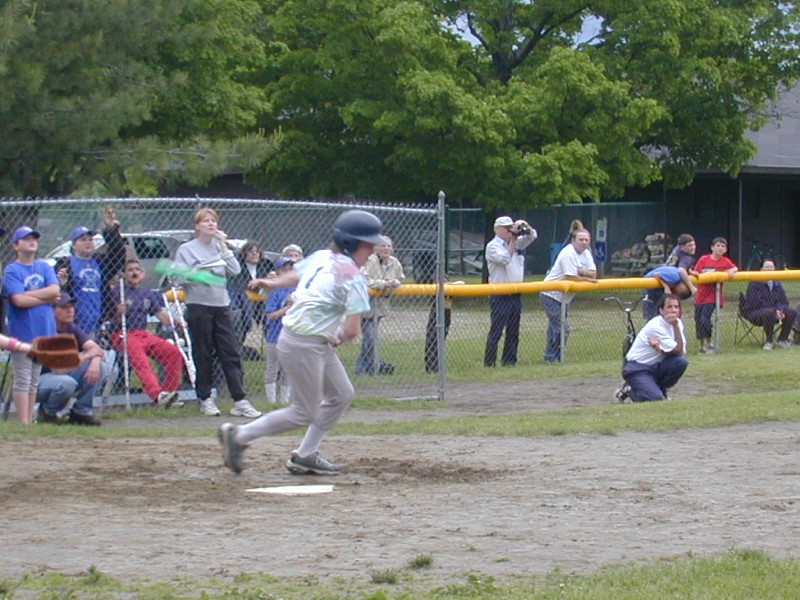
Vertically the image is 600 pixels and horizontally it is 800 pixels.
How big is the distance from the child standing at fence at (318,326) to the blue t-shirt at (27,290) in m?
3.52

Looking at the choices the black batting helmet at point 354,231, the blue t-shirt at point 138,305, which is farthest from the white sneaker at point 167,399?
the black batting helmet at point 354,231

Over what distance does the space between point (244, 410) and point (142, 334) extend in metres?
1.34

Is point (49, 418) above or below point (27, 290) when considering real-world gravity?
below

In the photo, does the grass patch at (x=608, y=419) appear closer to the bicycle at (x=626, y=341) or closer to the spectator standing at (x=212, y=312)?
the bicycle at (x=626, y=341)

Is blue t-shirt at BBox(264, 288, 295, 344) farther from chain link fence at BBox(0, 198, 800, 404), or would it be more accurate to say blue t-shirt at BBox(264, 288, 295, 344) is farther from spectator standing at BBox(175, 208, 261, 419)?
spectator standing at BBox(175, 208, 261, 419)

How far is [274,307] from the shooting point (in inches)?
537

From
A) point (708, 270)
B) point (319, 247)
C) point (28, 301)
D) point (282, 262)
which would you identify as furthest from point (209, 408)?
point (708, 270)

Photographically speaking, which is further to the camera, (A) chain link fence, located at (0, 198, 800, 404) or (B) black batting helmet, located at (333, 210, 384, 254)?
(A) chain link fence, located at (0, 198, 800, 404)

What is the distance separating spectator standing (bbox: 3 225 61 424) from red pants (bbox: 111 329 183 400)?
4.23ft

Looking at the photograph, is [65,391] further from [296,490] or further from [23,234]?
[296,490]

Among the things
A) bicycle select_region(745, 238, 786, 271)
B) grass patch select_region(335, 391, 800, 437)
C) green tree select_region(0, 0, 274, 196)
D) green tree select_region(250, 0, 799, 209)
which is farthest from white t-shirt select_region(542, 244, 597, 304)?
bicycle select_region(745, 238, 786, 271)

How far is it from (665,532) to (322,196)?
2456cm

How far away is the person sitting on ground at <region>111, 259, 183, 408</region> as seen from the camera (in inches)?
503

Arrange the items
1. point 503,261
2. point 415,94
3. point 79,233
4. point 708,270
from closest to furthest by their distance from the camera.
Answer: point 79,233 < point 503,261 < point 708,270 < point 415,94
